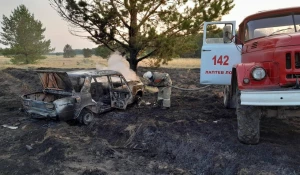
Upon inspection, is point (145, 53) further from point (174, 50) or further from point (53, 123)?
point (53, 123)

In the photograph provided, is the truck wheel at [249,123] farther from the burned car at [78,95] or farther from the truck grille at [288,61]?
the burned car at [78,95]

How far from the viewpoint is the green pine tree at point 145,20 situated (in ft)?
37.0

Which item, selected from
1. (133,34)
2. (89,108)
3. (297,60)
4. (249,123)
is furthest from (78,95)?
(133,34)

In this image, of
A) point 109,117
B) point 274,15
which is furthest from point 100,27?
point 274,15

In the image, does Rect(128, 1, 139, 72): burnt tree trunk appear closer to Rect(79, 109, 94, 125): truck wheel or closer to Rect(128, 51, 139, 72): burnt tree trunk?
Rect(128, 51, 139, 72): burnt tree trunk

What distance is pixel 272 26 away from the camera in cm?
579

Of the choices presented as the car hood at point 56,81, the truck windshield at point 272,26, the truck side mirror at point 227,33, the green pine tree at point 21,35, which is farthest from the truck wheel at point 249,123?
the green pine tree at point 21,35

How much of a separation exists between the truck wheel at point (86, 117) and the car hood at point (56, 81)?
2.30 feet

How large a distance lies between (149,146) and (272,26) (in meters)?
3.53

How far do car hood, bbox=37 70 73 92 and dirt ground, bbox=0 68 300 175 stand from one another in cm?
98

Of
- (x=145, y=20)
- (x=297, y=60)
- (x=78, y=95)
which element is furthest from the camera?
(x=145, y=20)

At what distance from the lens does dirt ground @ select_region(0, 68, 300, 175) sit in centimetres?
461

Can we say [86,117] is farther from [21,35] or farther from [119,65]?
[21,35]

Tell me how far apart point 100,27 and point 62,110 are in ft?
18.4
